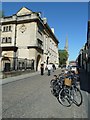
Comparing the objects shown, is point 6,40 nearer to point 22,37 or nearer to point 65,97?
point 22,37

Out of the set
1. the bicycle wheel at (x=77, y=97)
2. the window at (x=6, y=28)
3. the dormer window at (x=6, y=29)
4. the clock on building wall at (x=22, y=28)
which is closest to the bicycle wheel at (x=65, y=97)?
the bicycle wheel at (x=77, y=97)

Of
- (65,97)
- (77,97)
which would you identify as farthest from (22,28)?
(77,97)

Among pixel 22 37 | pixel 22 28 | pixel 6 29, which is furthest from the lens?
pixel 6 29

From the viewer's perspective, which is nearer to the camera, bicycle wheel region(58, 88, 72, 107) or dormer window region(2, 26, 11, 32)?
bicycle wheel region(58, 88, 72, 107)

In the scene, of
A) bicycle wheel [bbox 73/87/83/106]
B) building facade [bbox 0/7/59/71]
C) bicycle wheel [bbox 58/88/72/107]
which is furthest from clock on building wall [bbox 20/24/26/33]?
bicycle wheel [bbox 73/87/83/106]

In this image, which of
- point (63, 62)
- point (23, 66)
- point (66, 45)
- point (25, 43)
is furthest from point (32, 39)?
point (66, 45)

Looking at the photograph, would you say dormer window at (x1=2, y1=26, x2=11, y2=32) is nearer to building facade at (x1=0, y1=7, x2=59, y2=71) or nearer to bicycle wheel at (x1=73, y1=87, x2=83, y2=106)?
building facade at (x1=0, y1=7, x2=59, y2=71)

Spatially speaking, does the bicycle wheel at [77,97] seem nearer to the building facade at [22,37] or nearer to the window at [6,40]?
the building facade at [22,37]

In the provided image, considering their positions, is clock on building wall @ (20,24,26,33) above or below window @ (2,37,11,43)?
above

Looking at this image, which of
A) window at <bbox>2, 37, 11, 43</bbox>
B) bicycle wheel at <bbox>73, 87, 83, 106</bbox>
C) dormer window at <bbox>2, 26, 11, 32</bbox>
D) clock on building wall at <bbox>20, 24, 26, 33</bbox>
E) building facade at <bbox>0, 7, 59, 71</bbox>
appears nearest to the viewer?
bicycle wheel at <bbox>73, 87, 83, 106</bbox>

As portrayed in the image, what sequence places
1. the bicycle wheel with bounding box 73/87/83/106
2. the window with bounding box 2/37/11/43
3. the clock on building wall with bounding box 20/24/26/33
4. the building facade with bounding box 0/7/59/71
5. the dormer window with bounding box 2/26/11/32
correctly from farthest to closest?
the dormer window with bounding box 2/26/11/32
the window with bounding box 2/37/11/43
the clock on building wall with bounding box 20/24/26/33
the building facade with bounding box 0/7/59/71
the bicycle wheel with bounding box 73/87/83/106

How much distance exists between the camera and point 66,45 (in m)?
145

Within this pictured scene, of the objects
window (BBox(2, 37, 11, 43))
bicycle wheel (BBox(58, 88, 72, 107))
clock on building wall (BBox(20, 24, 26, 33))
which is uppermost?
clock on building wall (BBox(20, 24, 26, 33))

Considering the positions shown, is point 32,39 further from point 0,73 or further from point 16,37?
point 0,73
